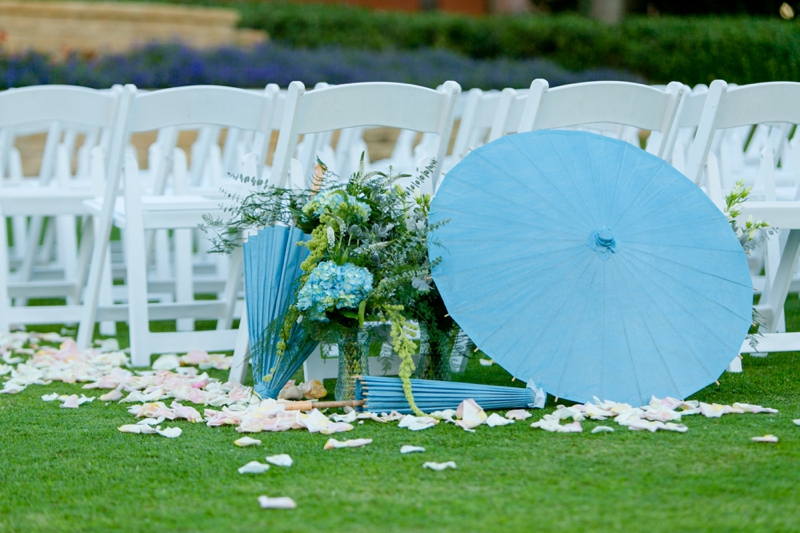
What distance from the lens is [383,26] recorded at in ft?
53.1

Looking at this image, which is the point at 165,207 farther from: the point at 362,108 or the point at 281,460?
the point at 281,460

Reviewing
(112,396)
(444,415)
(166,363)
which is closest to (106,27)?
(166,363)

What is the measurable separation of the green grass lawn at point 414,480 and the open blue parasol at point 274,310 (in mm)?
383

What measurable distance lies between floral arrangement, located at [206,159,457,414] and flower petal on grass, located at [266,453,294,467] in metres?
0.60

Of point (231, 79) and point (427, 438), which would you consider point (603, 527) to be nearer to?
point (427, 438)

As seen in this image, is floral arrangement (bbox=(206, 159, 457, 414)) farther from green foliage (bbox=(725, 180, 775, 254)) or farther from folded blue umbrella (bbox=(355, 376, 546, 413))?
green foliage (bbox=(725, 180, 775, 254))

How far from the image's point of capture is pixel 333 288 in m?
3.21

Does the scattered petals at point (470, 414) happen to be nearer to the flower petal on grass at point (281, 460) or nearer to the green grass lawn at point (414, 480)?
the green grass lawn at point (414, 480)

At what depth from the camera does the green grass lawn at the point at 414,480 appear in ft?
7.22

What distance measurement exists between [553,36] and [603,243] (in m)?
13.8

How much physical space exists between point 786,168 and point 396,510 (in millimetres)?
4979

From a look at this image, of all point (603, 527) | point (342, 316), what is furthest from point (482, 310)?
point (603, 527)

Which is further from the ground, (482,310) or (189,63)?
(189,63)

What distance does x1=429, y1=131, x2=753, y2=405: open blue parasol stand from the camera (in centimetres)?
327
